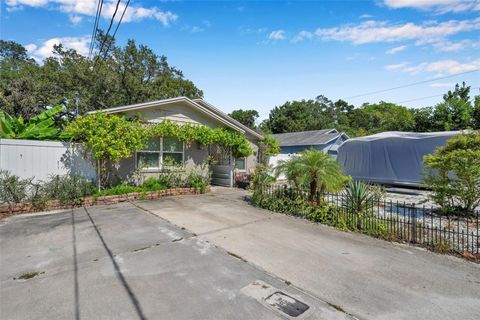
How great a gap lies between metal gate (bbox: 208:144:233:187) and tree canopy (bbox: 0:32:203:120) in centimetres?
1134

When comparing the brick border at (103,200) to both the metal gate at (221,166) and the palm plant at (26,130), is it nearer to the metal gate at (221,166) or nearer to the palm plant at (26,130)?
the metal gate at (221,166)

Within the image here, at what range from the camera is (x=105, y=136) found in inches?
340

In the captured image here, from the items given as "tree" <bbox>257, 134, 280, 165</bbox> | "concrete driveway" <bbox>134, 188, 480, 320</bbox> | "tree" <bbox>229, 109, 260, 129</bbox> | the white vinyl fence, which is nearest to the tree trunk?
"concrete driveway" <bbox>134, 188, 480, 320</bbox>

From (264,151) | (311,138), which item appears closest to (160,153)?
(264,151)

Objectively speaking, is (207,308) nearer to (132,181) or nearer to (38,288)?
(38,288)

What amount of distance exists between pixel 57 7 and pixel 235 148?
8671 millimetres

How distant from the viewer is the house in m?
10.3

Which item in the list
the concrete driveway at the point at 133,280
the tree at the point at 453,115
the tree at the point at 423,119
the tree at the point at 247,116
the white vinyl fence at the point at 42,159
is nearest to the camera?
the concrete driveway at the point at 133,280

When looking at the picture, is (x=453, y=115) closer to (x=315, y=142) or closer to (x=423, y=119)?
(x=423, y=119)

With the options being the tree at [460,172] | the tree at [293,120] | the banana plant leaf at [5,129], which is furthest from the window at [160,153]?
the tree at [293,120]

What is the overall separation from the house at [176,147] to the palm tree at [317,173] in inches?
236

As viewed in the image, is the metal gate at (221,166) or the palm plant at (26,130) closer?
the palm plant at (26,130)

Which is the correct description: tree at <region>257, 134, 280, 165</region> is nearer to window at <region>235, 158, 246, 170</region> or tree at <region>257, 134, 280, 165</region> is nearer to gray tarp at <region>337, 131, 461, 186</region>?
window at <region>235, 158, 246, 170</region>

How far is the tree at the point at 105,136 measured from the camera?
851cm
